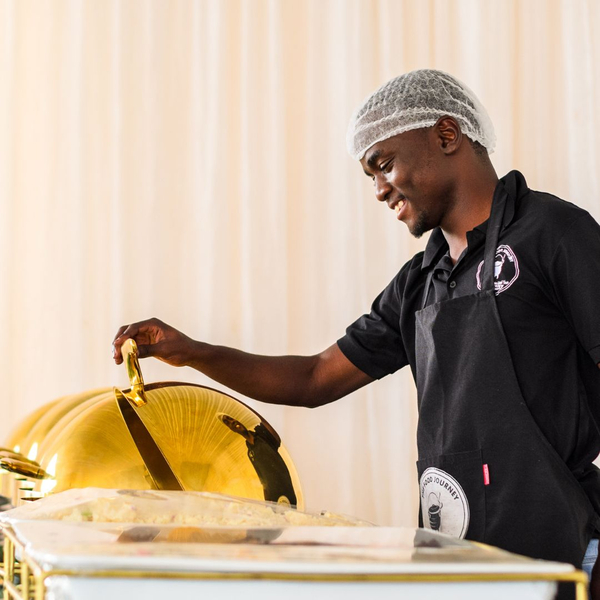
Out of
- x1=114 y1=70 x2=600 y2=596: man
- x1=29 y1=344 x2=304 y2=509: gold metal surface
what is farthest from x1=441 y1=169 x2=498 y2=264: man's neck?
x1=29 y1=344 x2=304 y2=509: gold metal surface

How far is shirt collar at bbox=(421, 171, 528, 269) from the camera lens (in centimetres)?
122

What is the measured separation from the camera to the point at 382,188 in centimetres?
135

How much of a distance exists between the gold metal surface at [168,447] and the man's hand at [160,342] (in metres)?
0.22

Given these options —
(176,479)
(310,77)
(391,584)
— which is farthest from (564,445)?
(310,77)

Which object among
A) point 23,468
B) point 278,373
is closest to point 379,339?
point 278,373

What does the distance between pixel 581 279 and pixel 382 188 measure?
0.40 metres

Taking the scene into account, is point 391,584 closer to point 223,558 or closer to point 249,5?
point 223,558

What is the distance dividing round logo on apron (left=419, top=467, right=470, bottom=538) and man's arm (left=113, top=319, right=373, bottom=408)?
0.33m

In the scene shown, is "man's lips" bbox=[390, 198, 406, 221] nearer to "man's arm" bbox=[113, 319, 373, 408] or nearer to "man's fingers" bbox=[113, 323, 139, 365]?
"man's arm" bbox=[113, 319, 373, 408]

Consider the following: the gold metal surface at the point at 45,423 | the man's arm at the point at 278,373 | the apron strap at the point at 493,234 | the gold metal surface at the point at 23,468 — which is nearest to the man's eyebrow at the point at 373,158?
the apron strap at the point at 493,234

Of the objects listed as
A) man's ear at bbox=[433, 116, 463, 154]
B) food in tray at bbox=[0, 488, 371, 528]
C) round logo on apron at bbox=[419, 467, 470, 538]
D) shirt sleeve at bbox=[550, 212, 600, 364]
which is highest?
man's ear at bbox=[433, 116, 463, 154]

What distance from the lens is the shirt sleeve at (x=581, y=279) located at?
106 centimetres

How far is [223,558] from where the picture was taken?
1.30 ft

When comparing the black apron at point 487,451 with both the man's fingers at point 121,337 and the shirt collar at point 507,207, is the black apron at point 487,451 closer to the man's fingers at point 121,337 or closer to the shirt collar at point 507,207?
the shirt collar at point 507,207
